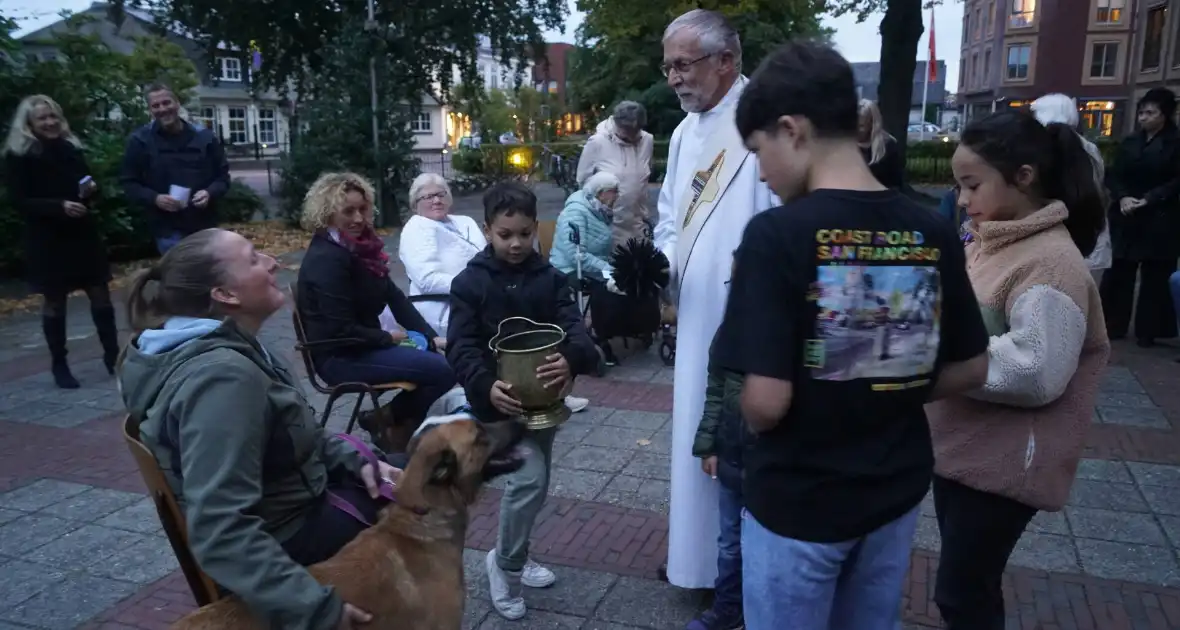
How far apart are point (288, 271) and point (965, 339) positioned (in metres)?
11.1

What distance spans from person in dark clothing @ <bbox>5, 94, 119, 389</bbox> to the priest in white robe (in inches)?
206

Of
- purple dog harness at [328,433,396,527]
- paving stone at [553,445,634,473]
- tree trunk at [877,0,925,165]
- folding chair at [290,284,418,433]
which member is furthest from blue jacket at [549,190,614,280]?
tree trunk at [877,0,925,165]

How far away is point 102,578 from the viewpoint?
3.73 meters

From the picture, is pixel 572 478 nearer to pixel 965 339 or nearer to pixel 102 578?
pixel 102 578

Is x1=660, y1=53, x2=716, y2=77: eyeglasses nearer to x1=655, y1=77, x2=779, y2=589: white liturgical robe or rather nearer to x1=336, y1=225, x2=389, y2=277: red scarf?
x1=655, y1=77, x2=779, y2=589: white liturgical robe

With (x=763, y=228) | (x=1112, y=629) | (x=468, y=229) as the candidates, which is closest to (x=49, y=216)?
(x=468, y=229)

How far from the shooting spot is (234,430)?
1.98 m

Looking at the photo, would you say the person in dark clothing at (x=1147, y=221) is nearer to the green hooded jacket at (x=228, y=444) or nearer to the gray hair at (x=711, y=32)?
the gray hair at (x=711, y=32)

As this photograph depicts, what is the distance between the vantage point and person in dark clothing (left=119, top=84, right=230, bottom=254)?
263 inches

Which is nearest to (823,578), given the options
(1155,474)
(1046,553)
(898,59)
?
(1046,553)

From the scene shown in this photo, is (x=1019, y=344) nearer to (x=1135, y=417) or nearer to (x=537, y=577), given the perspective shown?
(x=537, y=577)

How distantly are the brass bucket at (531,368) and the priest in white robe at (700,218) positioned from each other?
50 centimetres

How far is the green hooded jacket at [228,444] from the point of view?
6.37ft

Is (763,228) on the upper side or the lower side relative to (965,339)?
upper
